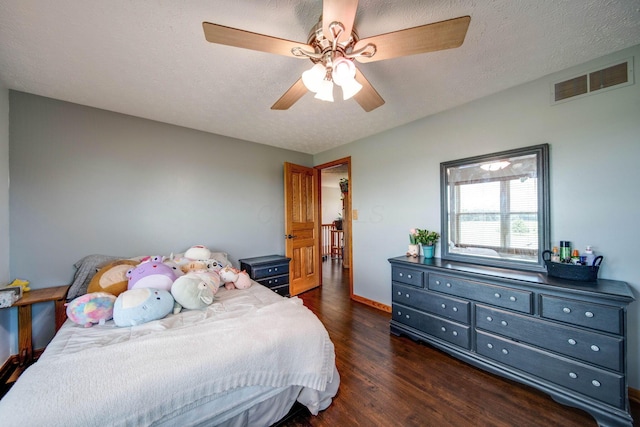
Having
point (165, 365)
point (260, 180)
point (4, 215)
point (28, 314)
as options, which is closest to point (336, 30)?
point (165, 365)

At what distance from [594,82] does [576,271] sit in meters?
1.45

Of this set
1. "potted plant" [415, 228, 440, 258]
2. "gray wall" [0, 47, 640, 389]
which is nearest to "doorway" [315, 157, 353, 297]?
"gray wall" [0, 47, 640, 389]

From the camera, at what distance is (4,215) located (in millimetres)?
2018

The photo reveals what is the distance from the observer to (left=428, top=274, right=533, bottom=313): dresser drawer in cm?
174

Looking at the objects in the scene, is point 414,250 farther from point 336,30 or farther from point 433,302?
point 336,30

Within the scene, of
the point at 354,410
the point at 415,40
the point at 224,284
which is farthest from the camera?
the point at 224,284

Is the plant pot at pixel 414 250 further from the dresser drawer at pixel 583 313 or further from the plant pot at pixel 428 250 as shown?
the dresser drawer at pixel 583 313

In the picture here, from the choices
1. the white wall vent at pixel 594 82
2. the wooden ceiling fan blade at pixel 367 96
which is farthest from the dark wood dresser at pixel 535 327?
the wooden ceiling fan blade at pixel 367 96

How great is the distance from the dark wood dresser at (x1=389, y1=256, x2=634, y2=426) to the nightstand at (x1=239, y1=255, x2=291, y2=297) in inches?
72.6

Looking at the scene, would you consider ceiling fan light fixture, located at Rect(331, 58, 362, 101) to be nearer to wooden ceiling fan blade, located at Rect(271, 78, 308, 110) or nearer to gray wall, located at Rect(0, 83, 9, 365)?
wooden ceiling fan blade, located at Rect(271, 78, 308, 110)

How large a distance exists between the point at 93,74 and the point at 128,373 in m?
2.25

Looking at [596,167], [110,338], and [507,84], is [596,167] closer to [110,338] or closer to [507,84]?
[507,84]

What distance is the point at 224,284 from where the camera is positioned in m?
2.38

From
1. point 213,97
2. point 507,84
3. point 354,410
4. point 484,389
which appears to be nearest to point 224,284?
point 354,410
